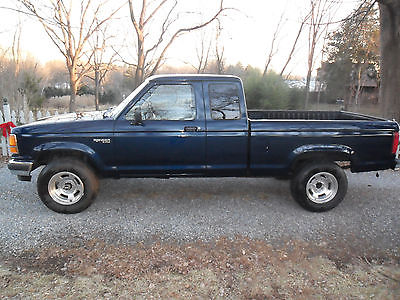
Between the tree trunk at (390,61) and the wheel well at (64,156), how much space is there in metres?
9.44

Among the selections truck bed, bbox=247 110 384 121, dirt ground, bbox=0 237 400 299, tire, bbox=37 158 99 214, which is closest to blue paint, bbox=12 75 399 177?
tire, bbox=37 158 99 214

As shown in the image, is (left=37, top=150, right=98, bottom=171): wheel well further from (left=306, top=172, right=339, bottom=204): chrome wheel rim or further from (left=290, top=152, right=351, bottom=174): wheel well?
(left=306, top=172, right=339, bottom=204): chrome wheel rim

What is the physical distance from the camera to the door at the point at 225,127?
13.1 feet

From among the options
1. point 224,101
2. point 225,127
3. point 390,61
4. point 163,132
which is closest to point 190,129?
point 163,132

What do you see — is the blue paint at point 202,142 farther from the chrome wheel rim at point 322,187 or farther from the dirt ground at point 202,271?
the dirt ground at point 202,271

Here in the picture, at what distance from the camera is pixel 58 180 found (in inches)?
157

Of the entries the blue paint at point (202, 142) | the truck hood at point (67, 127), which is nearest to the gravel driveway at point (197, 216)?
the blue paint at point (202, 142)

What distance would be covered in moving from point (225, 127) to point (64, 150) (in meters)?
2.27

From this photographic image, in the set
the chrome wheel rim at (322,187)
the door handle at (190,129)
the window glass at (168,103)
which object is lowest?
the chrome wheel rim at (322,187)

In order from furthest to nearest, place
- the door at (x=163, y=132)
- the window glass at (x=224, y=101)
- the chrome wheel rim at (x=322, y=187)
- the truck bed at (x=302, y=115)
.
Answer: the truck bed at (x=302, y=115)
the chrome wheel rim at (x=322, y=187)
the window glass at (x=224, y=101)
the door at (x=163, y=132)

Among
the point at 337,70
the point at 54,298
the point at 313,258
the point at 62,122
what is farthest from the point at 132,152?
the point at 337,70

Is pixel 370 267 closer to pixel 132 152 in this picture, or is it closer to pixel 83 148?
pixel 132 152

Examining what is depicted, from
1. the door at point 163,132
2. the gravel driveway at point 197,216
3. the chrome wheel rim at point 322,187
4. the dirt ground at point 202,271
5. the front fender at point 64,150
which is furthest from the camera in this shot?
the chrome wheel rim at point 322,187

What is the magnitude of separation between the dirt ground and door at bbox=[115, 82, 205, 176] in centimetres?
118
